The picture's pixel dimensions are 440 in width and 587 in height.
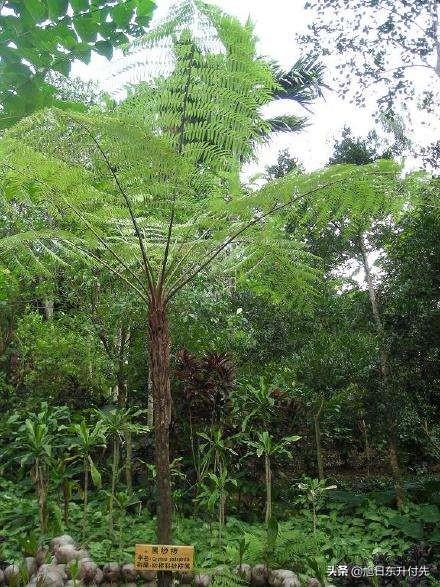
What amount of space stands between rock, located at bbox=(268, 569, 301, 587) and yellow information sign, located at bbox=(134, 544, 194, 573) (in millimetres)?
745

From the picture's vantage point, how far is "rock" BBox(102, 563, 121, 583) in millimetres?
2732

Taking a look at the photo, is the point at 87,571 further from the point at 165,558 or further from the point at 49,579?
the point at 165,558

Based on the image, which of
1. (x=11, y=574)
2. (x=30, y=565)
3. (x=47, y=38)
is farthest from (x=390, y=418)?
(x=47, y=38)

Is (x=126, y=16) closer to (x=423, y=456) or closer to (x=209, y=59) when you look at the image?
(x=209, y=59)

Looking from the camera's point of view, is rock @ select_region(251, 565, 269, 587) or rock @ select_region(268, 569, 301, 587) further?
rock @ select_region(251, 565, 269, 587)

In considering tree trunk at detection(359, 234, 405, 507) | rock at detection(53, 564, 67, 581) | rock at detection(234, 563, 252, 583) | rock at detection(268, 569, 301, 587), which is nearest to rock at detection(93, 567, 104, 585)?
rock at detection(53, 564, 67, 581)

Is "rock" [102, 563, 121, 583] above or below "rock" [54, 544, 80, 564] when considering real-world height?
below

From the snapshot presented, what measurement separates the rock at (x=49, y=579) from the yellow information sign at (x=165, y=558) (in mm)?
659

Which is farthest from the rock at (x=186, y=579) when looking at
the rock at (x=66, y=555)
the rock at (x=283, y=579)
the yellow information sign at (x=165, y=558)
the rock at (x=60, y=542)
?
the yellow information sign at (x=165, y=558)

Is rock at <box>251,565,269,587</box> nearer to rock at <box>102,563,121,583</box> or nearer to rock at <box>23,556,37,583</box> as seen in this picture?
rock at <box>102,563,121,583</box>

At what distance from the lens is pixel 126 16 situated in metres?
0.94

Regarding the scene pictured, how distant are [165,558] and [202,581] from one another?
741 millimetres

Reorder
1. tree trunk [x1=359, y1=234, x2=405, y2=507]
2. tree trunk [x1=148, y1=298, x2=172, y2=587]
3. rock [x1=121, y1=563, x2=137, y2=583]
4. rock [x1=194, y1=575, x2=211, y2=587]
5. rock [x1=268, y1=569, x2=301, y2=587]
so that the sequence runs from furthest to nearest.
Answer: tree trunk [x1=359, y1=234, x2=405, y2=507], rock [x1=121, y1=563, x2=137, y2=583], rock [x1=194, y1=575, x2=211, y2=587], rock [x1=268, y1=569, x2=301, y2=587], tree trunk [x1=148, y1=298, x2=172, y2=587]

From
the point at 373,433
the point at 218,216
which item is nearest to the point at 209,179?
the point at 218,216
